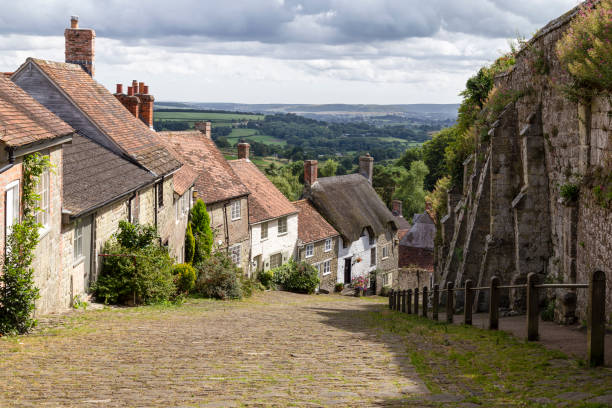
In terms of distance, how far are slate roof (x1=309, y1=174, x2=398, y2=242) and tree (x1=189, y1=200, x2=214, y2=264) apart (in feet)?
50.8

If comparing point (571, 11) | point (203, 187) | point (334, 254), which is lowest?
point (334, 254)

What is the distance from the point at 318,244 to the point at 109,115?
21.6m

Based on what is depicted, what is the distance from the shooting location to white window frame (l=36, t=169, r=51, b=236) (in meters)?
12.1

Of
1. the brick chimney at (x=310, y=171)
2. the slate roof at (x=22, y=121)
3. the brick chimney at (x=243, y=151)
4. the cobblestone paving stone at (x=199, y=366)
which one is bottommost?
the cobblestone paving stone at (x=199, y=366)

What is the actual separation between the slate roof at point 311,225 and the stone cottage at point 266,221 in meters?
0.95

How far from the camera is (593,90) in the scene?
1053 centimetres

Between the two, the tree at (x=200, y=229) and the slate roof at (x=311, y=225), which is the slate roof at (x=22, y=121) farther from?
the slate roof at (x=311, y=225)

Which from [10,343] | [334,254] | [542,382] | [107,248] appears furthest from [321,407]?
[334,254]

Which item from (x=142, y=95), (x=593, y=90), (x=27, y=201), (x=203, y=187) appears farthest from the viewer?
(x=203, y=187)

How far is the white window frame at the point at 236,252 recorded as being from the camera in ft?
107

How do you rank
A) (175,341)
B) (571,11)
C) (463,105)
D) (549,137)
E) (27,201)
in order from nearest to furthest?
1. (175,341)
2. (27,201)
3. (571,11)
4. (549,137)
5. (463,105)

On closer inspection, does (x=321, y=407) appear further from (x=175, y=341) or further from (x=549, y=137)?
(x=549, y=137)

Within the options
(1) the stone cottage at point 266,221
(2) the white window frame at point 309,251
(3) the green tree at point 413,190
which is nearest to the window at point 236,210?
(1) the stone cottage at point 266,221

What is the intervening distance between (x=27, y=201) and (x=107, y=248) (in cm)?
518
